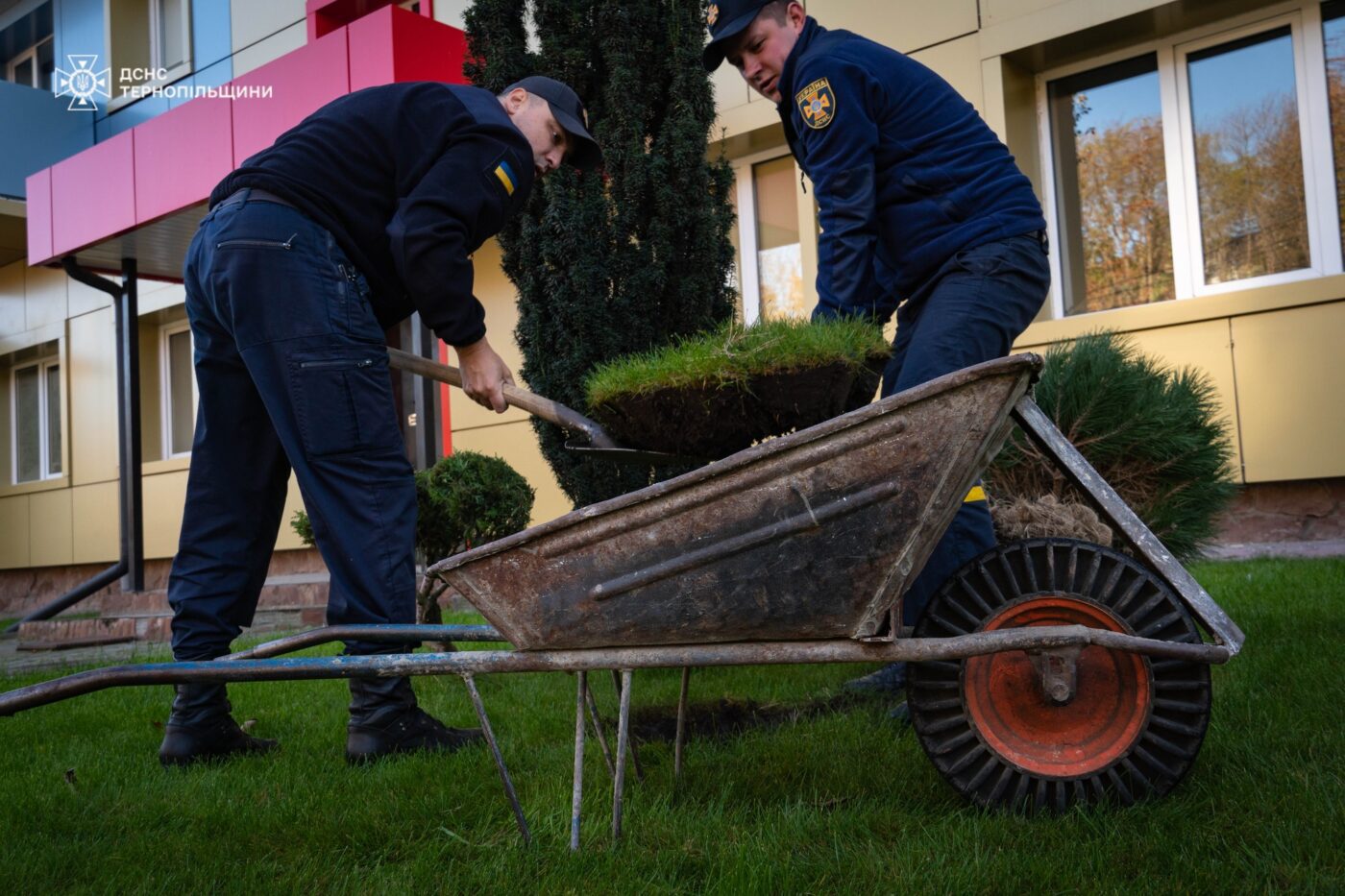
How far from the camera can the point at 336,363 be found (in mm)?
2555

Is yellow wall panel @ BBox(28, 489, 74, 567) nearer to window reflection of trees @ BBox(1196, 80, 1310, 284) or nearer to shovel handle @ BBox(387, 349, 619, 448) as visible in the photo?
shovel handle @ BBox(387, 349, 619, 448)

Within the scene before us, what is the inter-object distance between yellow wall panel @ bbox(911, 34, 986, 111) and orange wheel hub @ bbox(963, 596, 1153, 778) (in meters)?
4.83

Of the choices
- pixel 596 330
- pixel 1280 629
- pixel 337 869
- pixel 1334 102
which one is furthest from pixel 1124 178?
pixel 337 869

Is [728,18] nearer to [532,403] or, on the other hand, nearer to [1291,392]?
[532,403]

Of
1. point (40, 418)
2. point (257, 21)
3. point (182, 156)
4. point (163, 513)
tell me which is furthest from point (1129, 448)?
point (40, 418)

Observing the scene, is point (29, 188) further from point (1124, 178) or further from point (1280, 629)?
point (1280, 629)

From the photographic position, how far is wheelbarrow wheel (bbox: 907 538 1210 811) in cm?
196

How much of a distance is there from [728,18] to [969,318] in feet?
3.34

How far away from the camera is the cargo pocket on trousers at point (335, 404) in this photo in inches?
99.2

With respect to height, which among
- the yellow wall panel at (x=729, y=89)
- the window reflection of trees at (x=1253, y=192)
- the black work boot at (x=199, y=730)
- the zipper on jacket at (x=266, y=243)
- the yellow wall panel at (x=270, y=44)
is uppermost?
the yellow wall panel at (x=270, y=44)

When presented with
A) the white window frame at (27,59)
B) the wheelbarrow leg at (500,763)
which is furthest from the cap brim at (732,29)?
the white window frame at (27,59)

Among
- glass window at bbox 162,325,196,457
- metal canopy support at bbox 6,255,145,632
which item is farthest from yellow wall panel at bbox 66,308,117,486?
metal canopy support at bbox 6,255,145,632

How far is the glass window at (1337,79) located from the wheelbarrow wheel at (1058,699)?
14.8 feet

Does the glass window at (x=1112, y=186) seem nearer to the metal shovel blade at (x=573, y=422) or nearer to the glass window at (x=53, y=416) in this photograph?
the metal shovel blade at (x=573, y=422)
